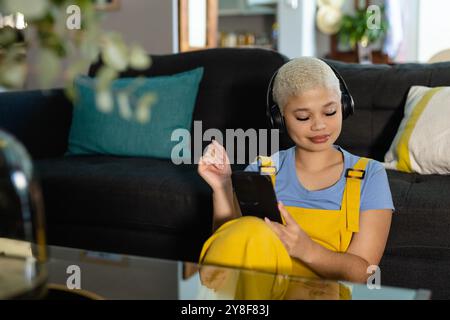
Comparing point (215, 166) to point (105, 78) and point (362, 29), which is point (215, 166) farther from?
point (362, 29)

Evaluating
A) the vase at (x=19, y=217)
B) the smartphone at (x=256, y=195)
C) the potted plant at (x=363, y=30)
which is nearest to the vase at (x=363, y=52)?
the potted plant at (x=363, y=30)

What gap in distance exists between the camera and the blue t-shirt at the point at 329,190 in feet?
4.30

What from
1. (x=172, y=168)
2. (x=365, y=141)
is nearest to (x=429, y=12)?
(x=365, y=141)

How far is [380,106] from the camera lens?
2.20 m

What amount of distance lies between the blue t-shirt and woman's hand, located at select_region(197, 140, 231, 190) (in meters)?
0.09

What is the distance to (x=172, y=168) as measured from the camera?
6.97 feet

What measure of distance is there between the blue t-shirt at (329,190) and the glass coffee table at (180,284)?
0.39 m

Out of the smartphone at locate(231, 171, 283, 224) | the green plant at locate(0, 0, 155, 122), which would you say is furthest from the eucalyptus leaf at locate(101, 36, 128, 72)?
the smartphone at locate(231, 171, 283, 224)

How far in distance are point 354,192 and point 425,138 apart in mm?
698

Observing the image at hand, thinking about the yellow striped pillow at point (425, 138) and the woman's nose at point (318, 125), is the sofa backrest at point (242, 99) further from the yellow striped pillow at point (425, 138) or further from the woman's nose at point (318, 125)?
the woman's nose at point (318, 125)

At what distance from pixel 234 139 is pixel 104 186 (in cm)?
56

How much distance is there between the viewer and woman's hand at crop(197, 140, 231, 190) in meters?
1.38

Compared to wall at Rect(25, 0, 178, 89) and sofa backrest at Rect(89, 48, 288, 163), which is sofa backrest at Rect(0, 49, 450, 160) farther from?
wall at Rect(25, 0, 178, 89)

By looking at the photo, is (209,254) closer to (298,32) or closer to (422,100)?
(422,100)
